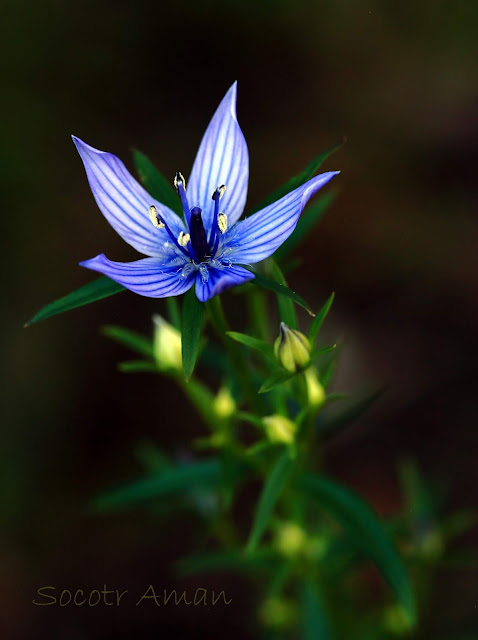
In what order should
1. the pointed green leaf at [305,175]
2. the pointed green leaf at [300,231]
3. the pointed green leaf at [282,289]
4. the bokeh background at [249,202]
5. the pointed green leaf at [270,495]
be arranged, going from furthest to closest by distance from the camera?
the bokeh background at [249,202], the pointed green leaf at [300,231], the pointed green leaf at [270,495], the pointed green leaf at [305,175], the pointed green leaf at [282,289]

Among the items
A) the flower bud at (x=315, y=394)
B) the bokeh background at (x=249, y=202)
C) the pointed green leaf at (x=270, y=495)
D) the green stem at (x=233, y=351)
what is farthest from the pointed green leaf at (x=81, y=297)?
the bokeh background at (x=249, y=202)

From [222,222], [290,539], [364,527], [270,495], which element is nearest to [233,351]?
[222,222]

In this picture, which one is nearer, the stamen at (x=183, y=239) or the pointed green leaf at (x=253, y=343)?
the pointed green leaf at (x=253, y=343)

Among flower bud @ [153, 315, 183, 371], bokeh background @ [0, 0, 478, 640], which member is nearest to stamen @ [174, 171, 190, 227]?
flower bud @ [153, 315, 183, 371]

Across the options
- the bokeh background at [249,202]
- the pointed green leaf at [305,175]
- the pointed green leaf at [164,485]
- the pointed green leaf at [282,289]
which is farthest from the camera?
the bokeh background at [249,202]

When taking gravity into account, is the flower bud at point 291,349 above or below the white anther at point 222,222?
below

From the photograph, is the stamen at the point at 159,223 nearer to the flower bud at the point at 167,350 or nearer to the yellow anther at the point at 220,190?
the yellow anther at the point at 220,190

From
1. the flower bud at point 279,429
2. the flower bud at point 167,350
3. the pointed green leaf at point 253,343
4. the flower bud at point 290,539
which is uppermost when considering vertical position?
the flower bud at point 167,350

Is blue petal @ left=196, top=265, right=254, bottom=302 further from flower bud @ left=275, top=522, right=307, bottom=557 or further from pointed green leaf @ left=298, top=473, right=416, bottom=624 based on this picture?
flower bud @ left=275, top=522, right=307, bottom=557

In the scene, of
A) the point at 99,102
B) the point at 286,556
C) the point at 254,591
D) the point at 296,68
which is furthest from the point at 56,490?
the point at 296,68
